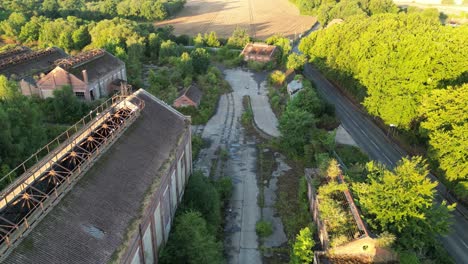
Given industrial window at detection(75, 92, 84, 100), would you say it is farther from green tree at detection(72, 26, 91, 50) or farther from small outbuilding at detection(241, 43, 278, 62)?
small outbuilding at detection(241, 43, 278, 62)

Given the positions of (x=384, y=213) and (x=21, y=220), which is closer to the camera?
(x=21, y=220)

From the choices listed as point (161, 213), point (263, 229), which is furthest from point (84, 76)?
point (263, 229)

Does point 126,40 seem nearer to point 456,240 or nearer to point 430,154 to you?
point 430,154

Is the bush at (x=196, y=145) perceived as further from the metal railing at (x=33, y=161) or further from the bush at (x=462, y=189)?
the bush at (x=462, y=189)

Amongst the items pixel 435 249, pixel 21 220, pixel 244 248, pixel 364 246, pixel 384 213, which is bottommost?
pixel 244 248

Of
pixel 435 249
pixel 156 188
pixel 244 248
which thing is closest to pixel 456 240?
pixel 435 249
